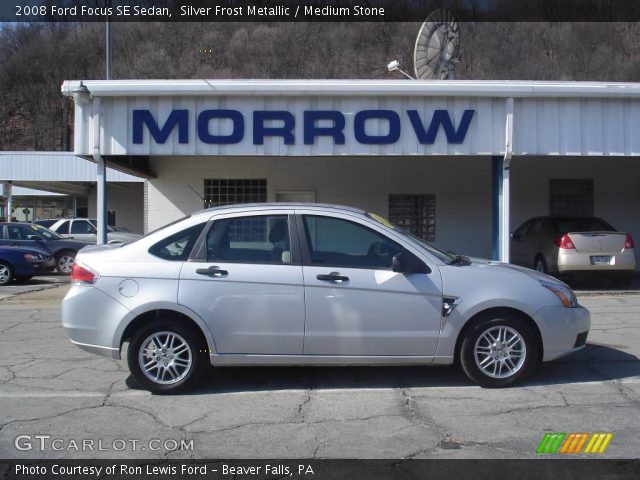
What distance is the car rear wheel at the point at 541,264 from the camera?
13.5 metres

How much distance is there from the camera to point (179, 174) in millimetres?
16406

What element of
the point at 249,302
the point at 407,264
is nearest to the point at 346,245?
the point at 407,264

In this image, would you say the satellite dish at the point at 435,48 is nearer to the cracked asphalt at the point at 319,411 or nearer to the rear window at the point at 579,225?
the rear window at the point at 579,225

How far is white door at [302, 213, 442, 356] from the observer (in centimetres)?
568

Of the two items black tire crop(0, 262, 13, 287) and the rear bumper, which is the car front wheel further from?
the rear bumper

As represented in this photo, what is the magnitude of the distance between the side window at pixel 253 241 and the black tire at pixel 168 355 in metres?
0.71

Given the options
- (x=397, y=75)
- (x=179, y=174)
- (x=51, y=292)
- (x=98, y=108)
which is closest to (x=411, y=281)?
(x=98, y=108)

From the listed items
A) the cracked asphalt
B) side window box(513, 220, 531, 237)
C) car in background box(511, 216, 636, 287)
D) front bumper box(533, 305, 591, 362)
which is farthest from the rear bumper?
front bumper box(533, 305, 591, 362)

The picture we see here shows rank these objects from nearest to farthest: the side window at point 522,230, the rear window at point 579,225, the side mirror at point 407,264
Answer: the side mirror at point 407,264 → the rear window at point 579,225 → the side window at point 522,230

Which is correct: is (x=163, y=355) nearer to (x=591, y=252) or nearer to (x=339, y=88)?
(x=339, y=88)

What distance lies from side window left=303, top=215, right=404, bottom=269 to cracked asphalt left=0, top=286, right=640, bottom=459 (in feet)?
4.01

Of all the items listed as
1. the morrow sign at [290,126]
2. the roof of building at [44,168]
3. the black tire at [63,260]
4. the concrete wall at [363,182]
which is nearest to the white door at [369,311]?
the morrow sign at [290,126]
